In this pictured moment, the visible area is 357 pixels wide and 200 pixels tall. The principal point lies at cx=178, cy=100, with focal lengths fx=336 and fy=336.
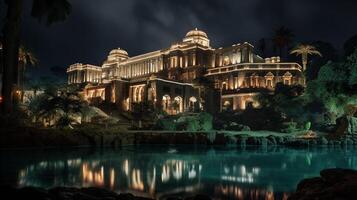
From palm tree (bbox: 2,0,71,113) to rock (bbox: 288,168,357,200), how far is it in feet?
36.8

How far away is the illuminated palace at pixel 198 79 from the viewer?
63875 millimetres

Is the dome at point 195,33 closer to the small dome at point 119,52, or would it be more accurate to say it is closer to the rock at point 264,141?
the small dome at point 119,52

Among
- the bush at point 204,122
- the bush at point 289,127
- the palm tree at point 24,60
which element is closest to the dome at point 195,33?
the bush at point 289,127

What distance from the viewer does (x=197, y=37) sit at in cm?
8469

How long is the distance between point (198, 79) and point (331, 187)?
63.6m

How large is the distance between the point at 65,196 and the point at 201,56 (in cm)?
7333

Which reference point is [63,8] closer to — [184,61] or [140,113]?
[140,113]

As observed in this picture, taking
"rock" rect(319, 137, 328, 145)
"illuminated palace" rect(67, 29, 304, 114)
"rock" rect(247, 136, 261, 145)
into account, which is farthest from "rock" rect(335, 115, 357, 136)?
"illuminated palace" rect(67, 29, 304, 114)

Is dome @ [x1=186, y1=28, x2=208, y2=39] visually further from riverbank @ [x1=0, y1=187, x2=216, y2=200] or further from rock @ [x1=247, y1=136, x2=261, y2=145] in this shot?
riverbank @ [x1=0, y1=187, x2=216, y2=200]

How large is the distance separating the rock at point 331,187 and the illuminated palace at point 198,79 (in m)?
50.8

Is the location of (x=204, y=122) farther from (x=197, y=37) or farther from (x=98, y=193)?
(x=197, y=37)


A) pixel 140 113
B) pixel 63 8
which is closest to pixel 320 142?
pixel 140 113

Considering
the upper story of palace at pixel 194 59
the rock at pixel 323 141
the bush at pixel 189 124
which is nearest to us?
the rock at pixel 323 141

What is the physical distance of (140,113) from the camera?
178 ft
